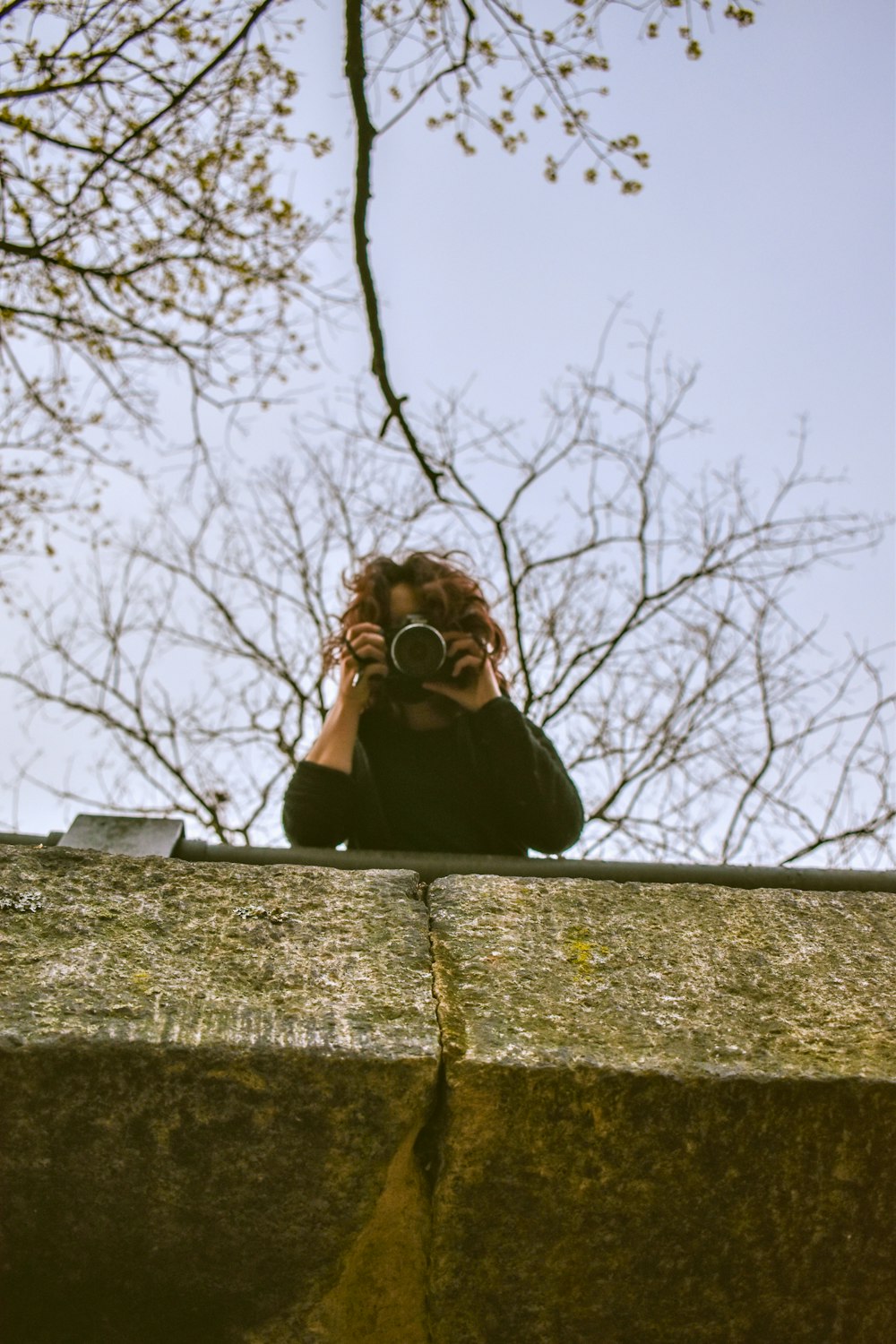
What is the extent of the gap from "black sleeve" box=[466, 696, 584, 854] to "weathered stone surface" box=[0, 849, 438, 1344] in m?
0.83

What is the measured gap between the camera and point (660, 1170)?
941 mm

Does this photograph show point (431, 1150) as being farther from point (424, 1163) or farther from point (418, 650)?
point (418, 650)

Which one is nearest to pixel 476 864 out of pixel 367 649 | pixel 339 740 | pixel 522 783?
pixel 522 783

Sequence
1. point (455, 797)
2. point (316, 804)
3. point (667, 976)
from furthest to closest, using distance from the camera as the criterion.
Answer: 1. point (455, 797)
2. point (316, 804)
3. point (667, 976)

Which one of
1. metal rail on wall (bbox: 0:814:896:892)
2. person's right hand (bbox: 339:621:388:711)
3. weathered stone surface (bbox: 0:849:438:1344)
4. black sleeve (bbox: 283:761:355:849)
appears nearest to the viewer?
weathered stone surface (bbox: 0:849:438:1344)

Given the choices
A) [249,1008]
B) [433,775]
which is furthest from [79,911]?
[433,775]

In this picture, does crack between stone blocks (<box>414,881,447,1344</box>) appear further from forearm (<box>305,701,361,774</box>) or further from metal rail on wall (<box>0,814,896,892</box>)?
forearm (<box>305,701,361,774</box>)

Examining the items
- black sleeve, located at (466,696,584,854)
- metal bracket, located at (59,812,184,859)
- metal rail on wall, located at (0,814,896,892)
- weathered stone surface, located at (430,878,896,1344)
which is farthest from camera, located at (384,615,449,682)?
weathered stone surface, located at (430,878,896,1344)

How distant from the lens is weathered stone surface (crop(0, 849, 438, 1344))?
91cm

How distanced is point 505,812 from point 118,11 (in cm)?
249

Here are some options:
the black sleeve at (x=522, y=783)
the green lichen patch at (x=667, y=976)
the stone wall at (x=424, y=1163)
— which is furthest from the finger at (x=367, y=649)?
the stone wall at (x=424, y=1163)

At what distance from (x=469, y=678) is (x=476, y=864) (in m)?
0.56

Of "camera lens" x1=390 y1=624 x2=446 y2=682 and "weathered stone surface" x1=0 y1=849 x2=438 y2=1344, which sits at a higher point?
"camera lens" x1=390 y1=624 x2=446 y2=682

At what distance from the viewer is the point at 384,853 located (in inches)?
60.6
